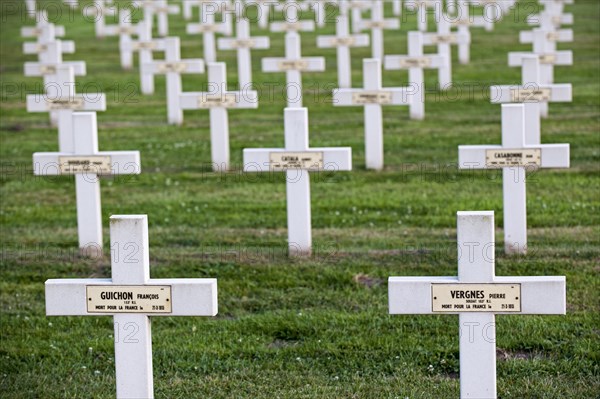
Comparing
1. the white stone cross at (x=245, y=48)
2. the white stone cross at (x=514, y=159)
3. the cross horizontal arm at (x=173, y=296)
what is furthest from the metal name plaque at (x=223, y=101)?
the cross horizontal arm at (x=173, y=296)

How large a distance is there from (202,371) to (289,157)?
271cm

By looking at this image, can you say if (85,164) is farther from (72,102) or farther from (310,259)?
(72,102)

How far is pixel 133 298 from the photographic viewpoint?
5691 mm

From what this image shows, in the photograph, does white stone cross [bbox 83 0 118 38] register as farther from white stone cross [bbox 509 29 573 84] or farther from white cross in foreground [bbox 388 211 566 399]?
white cross in foreground [bbox 388 211 566 399]

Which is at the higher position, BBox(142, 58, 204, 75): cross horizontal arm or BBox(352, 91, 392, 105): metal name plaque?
BBox(142, 58, 204, 75): cross horizontal arm

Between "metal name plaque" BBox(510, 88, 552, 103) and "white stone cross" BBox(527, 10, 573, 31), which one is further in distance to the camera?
"white stone cross" BBox(527, 10, 573, 31)

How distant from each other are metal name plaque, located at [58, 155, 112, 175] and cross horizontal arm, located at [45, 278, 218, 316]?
360 cm

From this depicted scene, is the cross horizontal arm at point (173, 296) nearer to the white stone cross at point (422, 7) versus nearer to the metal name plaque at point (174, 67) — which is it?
the metal name plaque at point (174, 67)

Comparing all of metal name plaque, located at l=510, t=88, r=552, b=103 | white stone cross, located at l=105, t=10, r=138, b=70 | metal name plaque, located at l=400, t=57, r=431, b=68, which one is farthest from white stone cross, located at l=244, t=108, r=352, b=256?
white stone cross, located at l=105, t=10, r=138, b=70

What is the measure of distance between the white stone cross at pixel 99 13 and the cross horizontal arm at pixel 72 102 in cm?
994

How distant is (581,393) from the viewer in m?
6.45

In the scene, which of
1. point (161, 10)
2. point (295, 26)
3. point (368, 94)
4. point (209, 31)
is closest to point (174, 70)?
point (295, 26)

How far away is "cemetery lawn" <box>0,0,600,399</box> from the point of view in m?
6.92

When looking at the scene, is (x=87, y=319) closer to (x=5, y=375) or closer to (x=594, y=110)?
(x=5, y=375)
